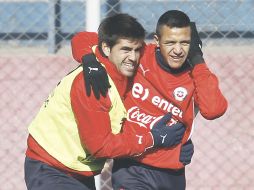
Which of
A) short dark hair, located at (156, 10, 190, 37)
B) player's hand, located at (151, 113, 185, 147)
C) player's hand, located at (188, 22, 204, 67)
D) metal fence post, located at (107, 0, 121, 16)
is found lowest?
metal fence post, located at (107, 0, 121, 16)

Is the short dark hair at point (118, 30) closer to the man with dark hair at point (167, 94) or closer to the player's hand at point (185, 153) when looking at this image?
the man with dark hair at point (167, 94)

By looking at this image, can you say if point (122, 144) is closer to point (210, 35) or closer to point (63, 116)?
point (63, 116)

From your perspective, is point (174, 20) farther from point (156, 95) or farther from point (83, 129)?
point (83, 129)

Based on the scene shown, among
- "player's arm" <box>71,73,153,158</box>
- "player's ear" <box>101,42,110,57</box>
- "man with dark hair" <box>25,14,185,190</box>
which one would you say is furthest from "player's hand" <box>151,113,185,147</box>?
"player's ear" <box>101,42,110,57</box>

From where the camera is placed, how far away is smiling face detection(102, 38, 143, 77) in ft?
13.5

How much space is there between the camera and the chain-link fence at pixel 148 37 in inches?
269

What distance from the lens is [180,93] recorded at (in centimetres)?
443

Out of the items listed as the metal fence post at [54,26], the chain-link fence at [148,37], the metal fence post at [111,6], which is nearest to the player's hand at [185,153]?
the chain-link fence at [148,37]

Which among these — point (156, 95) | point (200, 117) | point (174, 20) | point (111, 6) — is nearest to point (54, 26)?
point (111, 6)

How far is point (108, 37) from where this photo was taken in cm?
413

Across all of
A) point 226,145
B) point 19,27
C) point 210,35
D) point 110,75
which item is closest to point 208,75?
point 110,75

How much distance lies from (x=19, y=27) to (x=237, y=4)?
224cm

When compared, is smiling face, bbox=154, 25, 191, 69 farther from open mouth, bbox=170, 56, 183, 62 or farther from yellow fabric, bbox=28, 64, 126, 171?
yellow fabric, bbox=28, 64, 126, 171

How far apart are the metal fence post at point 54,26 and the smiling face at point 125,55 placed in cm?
350
